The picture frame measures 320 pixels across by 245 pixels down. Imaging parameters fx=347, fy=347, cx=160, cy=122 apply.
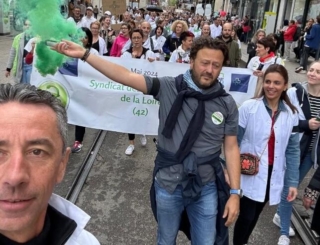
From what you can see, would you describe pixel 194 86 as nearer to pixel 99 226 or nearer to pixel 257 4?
pixel 99 226

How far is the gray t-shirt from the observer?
2.25 m

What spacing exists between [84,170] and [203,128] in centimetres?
279

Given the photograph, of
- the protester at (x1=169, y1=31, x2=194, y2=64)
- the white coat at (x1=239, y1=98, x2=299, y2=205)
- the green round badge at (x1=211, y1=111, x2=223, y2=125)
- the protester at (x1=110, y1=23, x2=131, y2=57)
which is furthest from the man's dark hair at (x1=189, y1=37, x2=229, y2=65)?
the protester at (x1=110, y1=23, x2=131, y2=57)

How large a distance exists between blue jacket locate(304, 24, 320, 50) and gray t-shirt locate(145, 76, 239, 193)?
11137 millimetres

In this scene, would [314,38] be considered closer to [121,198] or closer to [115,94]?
[115,94]

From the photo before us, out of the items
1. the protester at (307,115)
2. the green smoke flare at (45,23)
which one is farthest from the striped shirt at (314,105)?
the green smoke flare at (45,23)

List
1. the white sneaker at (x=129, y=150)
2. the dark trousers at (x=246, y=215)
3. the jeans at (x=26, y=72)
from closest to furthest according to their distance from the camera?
the dark trousers at (x=246, y=215)
the jeans at (x=26, y=72)
the white sneaker at (x=129, y=150)

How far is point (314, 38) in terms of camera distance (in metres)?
12.0

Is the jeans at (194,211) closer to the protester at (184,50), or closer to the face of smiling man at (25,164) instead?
the face of smiling man at (25,164)

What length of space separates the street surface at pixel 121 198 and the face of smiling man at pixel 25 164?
89.8 inches

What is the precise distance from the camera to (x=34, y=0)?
210cm

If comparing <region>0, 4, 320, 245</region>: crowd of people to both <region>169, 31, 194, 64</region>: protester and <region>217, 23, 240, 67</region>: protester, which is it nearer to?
<region>169, 31, 194, 64</region>: protester

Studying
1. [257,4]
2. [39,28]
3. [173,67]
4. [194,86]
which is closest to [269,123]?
[194,86]

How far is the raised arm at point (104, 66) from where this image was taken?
2082 mm
